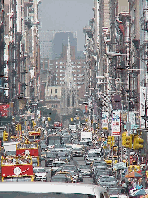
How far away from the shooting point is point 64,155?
7525 cm

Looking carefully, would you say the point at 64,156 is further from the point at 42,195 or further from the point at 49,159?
the point at 42,195

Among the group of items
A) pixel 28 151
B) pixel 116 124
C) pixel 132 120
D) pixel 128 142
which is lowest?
pixel 28 151

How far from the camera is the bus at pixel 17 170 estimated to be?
36969 mm

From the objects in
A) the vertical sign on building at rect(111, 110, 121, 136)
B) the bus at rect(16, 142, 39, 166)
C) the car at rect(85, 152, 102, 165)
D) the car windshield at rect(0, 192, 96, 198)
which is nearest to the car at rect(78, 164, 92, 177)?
the vertical sign on building at rect(111, 110, 121, 136)

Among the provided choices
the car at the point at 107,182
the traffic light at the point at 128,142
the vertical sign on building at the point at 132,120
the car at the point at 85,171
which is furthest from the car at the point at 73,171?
the vertical sign on building at the point at 132,120

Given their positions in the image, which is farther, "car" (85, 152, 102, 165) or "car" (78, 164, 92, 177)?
"car" (85, 152, 102, 165)

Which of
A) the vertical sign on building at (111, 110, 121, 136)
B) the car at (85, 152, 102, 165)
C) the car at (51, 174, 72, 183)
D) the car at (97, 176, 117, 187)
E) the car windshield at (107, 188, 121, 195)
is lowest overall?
the car at (85, 152, 102, 165)

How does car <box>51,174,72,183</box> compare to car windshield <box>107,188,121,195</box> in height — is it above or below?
below

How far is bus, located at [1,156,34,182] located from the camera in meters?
37.0

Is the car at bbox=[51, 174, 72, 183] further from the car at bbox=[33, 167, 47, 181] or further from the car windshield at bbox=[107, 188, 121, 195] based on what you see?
the car windshield at bbox=[107, 188, 121, 195]

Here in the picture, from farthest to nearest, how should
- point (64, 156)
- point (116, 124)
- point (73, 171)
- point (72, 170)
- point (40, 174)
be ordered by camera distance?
point (64, 156)
point (116, 124)
point (72, 170)
point (73, 171)
point (40, 174)

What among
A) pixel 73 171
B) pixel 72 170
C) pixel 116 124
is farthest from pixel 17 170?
pixel 116 124

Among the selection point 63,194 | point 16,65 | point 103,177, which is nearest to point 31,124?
point 16,65

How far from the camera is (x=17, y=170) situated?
37.2 m
